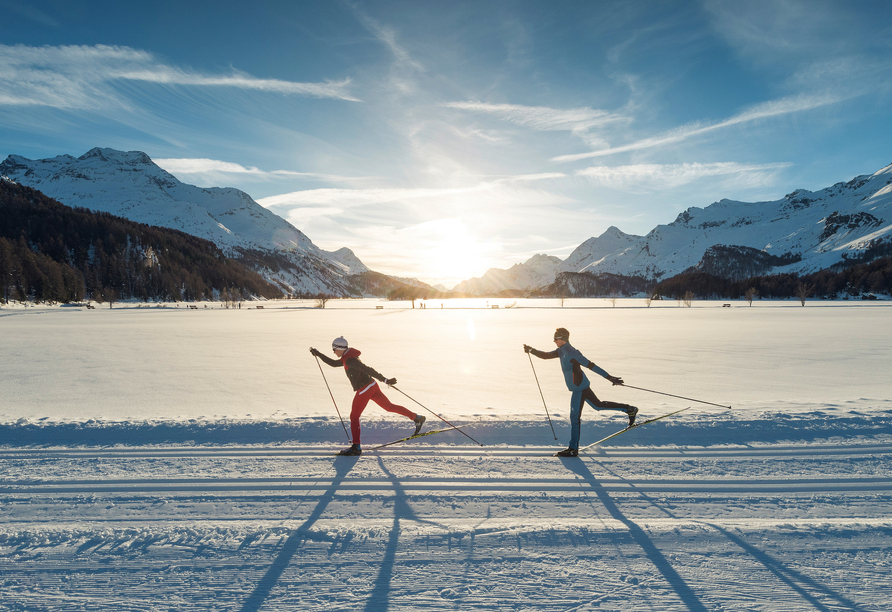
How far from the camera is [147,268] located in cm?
11006

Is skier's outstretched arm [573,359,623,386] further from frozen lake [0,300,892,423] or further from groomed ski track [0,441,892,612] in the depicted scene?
frozen lake [0,300,892,423]

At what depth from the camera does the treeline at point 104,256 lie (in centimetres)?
8814

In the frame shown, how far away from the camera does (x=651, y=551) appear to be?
332 cm

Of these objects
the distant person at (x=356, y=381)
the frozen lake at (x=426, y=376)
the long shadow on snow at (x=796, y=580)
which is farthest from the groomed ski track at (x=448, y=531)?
the frozen lake at (x=426, y=376)

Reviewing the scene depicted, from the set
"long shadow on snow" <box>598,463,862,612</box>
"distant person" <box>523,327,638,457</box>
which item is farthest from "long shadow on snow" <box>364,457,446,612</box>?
"long shadow on snow" <box>598,463,862,612</box>

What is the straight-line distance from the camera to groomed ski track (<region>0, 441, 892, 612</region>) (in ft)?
9.53

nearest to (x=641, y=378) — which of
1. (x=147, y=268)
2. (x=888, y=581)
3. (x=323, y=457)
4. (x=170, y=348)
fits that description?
(x=888, y=581)

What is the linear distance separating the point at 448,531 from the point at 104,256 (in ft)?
456

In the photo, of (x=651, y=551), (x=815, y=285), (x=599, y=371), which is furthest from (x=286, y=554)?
(x=815, y=285)

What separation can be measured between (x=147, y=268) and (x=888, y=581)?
5397 inches

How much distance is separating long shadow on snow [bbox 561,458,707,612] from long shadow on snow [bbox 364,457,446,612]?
1.79 metres

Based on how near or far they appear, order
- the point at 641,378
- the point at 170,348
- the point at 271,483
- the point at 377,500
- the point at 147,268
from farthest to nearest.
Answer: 1. the point at 147,268
2. the point at 170,348
3. the point at 641,378
4. the point at 271,483
5. the point at 377,500

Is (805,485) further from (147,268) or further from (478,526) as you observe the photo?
(147,268)

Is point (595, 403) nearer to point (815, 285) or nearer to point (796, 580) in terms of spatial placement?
point (796, 580)
